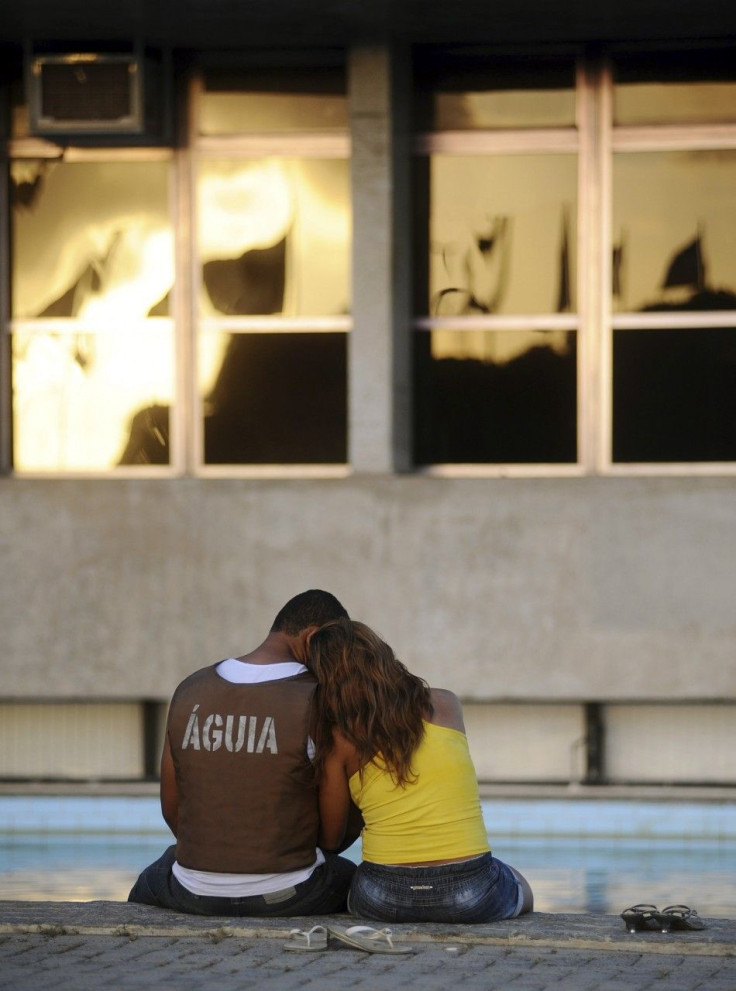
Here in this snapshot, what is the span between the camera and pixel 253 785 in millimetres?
5039

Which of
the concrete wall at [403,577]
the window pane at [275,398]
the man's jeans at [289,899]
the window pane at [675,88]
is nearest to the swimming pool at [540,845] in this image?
the concrete wall at [403,577]

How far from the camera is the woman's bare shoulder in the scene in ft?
16.6

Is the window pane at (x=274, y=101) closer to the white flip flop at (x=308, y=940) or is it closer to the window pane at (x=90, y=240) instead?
the window pane at (x=90, y=240)

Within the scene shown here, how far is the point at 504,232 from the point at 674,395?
53.0 inches

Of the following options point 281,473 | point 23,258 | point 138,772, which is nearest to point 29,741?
point 138,772

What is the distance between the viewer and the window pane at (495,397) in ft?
31.8

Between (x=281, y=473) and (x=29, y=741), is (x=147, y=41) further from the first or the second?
(x=29, y=741)

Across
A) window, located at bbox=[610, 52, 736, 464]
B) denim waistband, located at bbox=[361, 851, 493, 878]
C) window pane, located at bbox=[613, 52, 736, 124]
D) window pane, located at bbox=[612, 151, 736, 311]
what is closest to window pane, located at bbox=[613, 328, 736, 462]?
window, located at bbox=[610, 52, 736, 464]

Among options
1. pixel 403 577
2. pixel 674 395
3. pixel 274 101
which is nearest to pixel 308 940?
pixel 403 577

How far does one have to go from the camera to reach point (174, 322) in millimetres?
9891

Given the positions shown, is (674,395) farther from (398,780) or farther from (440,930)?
(440,930)

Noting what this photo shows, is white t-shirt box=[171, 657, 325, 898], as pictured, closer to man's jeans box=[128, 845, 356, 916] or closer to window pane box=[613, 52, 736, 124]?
man's jeans box=[128, 845, 356, 916]

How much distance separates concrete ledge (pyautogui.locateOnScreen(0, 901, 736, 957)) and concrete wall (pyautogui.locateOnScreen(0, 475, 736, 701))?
3.83m

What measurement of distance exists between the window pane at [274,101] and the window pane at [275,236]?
8.1 inches
